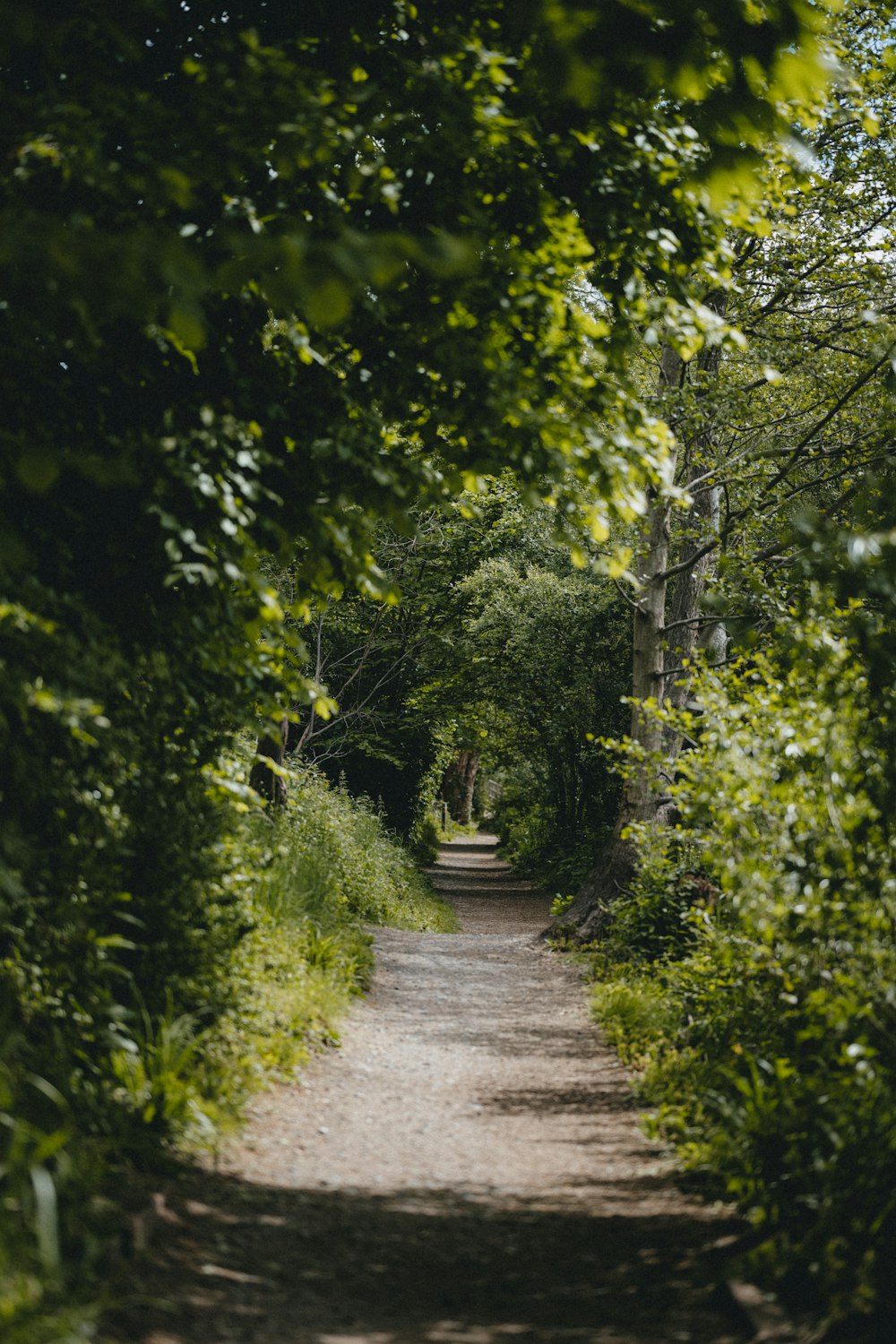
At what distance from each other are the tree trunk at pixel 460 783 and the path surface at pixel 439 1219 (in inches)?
1432

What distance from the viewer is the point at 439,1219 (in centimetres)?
471

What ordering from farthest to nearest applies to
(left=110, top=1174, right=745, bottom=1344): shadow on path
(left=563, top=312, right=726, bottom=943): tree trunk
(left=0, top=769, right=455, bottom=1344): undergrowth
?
(left=563, top=312, right=726, bottom=943): tree trunk, (left=110, top=1174, right=745, bottom=1344): shadow on path, (left=0, top=769, right=455, bottom=1344): undergrowth

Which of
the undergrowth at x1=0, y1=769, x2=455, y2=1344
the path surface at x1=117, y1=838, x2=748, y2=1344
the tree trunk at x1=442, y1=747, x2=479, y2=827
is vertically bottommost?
the tree trunk at x1=442, y1=747, x2=479, y2=827

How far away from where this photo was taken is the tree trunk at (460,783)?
45.8 m

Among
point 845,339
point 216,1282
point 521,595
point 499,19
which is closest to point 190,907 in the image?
point 216,1282

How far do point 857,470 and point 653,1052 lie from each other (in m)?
7.97

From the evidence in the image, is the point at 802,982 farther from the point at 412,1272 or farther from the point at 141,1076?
the point at 141,1076

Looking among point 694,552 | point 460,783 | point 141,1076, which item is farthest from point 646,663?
point 460,783

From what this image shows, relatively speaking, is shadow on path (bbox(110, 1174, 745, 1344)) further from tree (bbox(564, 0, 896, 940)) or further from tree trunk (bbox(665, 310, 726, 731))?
tree trunk (bbox(665, 310, 726, 731))

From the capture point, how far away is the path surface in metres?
3.72

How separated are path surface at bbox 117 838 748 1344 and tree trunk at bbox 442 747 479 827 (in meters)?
36.4

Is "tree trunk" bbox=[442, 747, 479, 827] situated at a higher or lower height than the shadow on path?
lower

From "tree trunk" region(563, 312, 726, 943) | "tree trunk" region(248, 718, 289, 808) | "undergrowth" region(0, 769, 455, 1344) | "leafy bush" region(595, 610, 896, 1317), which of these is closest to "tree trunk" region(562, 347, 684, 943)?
"tree trunk" region(563, 312, 726, 943)

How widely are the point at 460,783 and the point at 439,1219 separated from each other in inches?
1658
